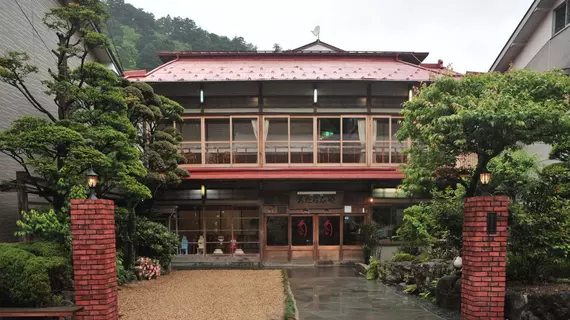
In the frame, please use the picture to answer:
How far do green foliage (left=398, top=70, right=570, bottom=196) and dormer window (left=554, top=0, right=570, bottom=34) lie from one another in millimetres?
4934

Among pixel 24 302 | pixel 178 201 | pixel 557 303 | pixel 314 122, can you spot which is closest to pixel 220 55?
pixel 314 122

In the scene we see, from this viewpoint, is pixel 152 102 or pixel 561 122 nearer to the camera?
pixel 561 122

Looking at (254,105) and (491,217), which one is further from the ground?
(254,105)

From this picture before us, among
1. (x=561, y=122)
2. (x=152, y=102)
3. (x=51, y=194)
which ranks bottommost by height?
(x=51, y=194)

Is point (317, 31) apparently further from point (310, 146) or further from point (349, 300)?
point (349, 300)

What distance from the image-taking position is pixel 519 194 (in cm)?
698

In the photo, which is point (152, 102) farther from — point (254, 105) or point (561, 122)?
point (561, 122)

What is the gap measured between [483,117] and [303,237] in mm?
10487

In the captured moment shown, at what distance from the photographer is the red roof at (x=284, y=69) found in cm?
1410

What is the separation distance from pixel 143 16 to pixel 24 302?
4941cm

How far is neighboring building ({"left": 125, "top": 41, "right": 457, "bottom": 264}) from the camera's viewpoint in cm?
1410

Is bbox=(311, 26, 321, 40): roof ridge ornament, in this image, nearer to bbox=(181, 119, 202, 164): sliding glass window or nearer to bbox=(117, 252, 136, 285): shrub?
bbox=(181, 119, 202, 164): sliding glass window

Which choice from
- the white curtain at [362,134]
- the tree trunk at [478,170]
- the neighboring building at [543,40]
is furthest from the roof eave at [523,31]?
the tree trunk at [478,170]

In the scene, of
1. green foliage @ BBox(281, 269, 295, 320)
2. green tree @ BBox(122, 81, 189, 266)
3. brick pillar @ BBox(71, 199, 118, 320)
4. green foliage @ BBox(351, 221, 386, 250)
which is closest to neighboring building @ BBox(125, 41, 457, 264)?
green foliage @ BBox(351, 221, 386, 250)
